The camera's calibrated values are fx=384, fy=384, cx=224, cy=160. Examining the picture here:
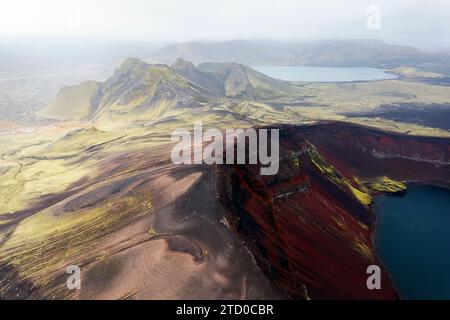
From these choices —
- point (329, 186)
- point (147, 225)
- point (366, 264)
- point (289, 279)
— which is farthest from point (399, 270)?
point (147, 225)

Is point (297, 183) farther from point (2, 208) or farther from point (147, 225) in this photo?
point (2, 208)

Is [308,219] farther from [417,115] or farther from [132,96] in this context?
[417,115]

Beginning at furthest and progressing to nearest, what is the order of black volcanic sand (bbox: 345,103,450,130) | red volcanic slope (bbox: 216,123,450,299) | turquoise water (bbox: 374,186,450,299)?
black volcanic sand (bbox: 345,103,450,130) < turquoise water (bbox: 374,186,450,299) < red volcanic slope (bbox: 216,123,450,299)

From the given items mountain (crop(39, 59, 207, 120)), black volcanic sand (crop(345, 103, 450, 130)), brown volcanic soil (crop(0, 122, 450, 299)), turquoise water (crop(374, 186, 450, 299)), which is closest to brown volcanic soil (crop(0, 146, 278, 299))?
brown volcanic soil (crop(0, 122, 450, 299))

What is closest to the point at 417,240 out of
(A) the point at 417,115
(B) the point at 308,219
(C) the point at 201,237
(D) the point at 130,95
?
(B) the point at 308,219

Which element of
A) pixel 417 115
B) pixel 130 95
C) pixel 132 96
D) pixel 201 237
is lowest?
pixel 417 115

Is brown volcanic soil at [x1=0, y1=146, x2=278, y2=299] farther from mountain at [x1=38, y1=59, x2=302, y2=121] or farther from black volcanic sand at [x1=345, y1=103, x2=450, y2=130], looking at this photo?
black volcanic sand at [x1=345, y1=103, x2=450, y2=130]
